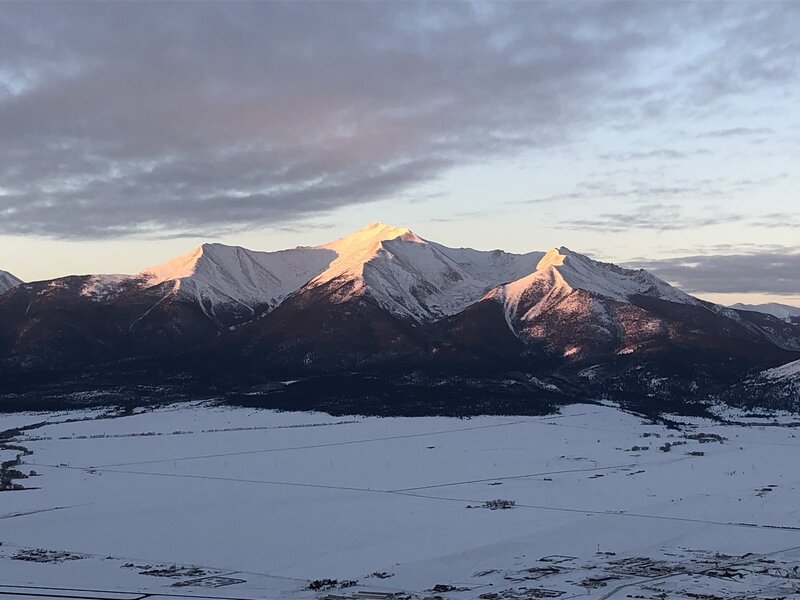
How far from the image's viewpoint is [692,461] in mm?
132875

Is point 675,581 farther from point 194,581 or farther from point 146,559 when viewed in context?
point 146,559

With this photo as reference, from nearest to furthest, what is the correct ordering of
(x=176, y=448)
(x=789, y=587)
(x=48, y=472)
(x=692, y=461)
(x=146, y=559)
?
1. (x=789, y=587)
2. (x=146, y=559)
3. (x=48, y=472)
4. (x=692, y=461)
5. (x=176, y=448)

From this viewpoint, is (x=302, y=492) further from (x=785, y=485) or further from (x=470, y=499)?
(x=785, y=485)

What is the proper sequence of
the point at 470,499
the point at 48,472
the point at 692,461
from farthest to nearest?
the point at 692,461 < the point at 48,472 < the point at 470,499

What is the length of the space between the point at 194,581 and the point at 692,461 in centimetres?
8378

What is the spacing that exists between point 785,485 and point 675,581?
164 feet

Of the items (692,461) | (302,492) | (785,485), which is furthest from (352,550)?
(692,461)

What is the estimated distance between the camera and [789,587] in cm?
6272

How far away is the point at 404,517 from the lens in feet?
294

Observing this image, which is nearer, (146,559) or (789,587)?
(789,587)

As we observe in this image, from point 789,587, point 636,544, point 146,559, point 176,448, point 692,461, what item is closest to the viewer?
point 789,587

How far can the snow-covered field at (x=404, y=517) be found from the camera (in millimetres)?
65750

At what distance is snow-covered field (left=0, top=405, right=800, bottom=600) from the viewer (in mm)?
65750

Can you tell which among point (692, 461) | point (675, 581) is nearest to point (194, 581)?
point (675, 581)
